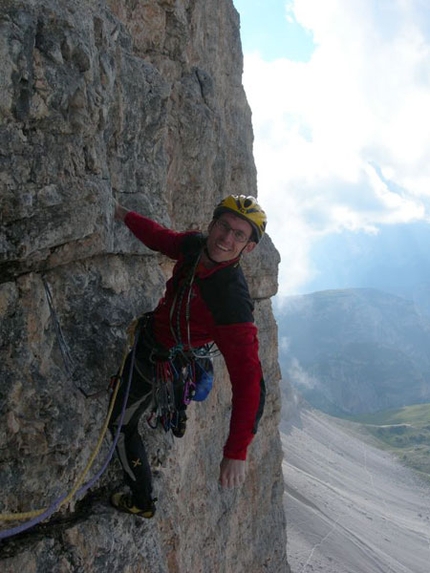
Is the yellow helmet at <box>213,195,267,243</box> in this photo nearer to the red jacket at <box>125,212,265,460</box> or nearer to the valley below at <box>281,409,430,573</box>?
the red jacket at <box>125,212,265,460</box>

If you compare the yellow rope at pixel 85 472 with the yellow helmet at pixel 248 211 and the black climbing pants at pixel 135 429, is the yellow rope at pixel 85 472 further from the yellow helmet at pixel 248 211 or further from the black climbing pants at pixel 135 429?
the yellow helmet at pixel 248 211

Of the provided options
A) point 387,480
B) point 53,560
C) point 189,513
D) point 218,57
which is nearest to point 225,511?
point 189,513

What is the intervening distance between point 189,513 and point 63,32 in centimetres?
860

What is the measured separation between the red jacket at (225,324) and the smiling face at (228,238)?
111 mm

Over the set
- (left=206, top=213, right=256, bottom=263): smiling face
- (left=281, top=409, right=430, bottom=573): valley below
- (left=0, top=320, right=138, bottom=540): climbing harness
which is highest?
(left=206, top=213, right=256, bottom=263): smiling face

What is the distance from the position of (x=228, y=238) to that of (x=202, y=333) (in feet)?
3.18

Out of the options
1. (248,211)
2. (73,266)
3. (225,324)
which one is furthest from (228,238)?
(73,266)

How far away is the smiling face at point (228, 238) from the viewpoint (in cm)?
470

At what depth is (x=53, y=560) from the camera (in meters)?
4.36

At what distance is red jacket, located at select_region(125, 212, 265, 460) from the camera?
4.15 m

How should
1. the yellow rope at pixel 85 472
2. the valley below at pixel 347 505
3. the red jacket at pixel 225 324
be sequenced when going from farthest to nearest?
the valley below at pixel 347 505, the red jacket at pixel 225 324, the yellow rope at pixel 85 472

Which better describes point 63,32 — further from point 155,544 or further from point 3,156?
point 155,544

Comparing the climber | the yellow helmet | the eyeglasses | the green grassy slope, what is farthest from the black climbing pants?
the green grassy slope

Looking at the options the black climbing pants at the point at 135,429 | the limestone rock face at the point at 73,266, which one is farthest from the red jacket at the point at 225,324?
the limestone rock face at the point at 73,266
